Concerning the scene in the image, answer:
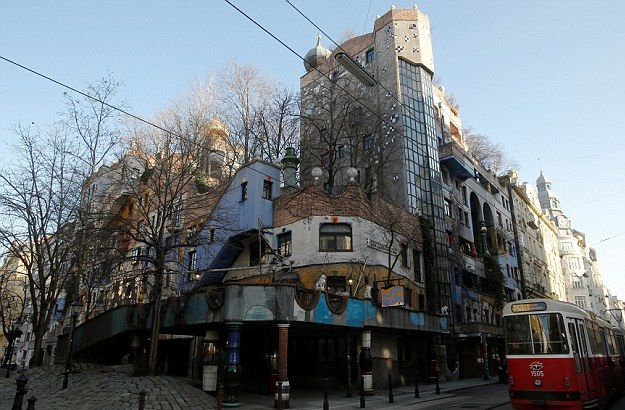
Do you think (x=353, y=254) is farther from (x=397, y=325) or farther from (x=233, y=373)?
(x=233, y=373)

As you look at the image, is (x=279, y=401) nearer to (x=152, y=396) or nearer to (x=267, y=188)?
(x=152, y=396)

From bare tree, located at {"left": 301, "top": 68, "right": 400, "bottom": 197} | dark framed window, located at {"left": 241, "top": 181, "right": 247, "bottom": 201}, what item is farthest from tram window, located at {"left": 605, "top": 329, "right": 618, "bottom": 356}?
bare tree, located at {"left": 301, "top": 68, "right": 400, "bottom": 197}

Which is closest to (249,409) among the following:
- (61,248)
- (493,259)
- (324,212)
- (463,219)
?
(324,212)

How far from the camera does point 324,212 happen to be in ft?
82.1

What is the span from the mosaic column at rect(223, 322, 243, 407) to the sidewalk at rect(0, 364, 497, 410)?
1.53 ft

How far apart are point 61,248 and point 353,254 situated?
16.6m

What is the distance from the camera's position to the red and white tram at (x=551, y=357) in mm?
10880

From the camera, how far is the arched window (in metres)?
24.6

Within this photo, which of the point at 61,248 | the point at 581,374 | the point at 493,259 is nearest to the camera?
the point at 581,374

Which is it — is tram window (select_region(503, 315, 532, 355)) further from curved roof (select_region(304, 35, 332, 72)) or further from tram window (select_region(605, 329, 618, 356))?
curved roof (select_region(304, 35, 332, 72))

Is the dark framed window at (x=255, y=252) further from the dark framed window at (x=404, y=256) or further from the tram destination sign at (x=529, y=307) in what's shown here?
the tram destination sign at (x=529, y=307)

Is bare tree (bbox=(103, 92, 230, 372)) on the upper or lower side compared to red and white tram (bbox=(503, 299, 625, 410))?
upper

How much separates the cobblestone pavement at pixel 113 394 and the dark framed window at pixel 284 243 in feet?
31.0

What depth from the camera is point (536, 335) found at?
1162 cm
